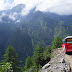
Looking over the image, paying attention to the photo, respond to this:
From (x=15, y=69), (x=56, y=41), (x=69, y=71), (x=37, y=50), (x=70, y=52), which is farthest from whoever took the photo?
(x=56, y=41)

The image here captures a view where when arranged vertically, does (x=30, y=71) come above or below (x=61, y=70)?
below

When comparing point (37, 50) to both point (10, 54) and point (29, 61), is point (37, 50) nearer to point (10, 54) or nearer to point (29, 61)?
point (10, 54)

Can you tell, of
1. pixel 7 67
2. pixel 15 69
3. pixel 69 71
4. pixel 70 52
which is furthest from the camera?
pixel 15 69

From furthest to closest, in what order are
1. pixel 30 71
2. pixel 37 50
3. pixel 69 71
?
pixel 37 50
pixel 30 71
pixel 69 71

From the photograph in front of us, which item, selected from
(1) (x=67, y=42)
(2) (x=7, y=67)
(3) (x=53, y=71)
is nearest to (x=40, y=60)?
(1) (x=67, y=42)

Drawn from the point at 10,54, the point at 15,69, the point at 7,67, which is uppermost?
the point at 7,67

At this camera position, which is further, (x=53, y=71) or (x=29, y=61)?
(x=29, y=61)

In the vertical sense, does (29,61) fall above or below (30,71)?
below

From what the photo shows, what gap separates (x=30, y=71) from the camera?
13758mm

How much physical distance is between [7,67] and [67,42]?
1105cm

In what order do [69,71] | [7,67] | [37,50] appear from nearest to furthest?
[7,67], [69,71], [37,50]

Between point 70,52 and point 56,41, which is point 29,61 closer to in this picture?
point 56,41

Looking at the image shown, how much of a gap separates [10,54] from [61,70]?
17.2m

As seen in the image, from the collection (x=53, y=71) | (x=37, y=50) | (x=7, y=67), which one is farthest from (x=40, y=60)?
(x=7, y=67)
